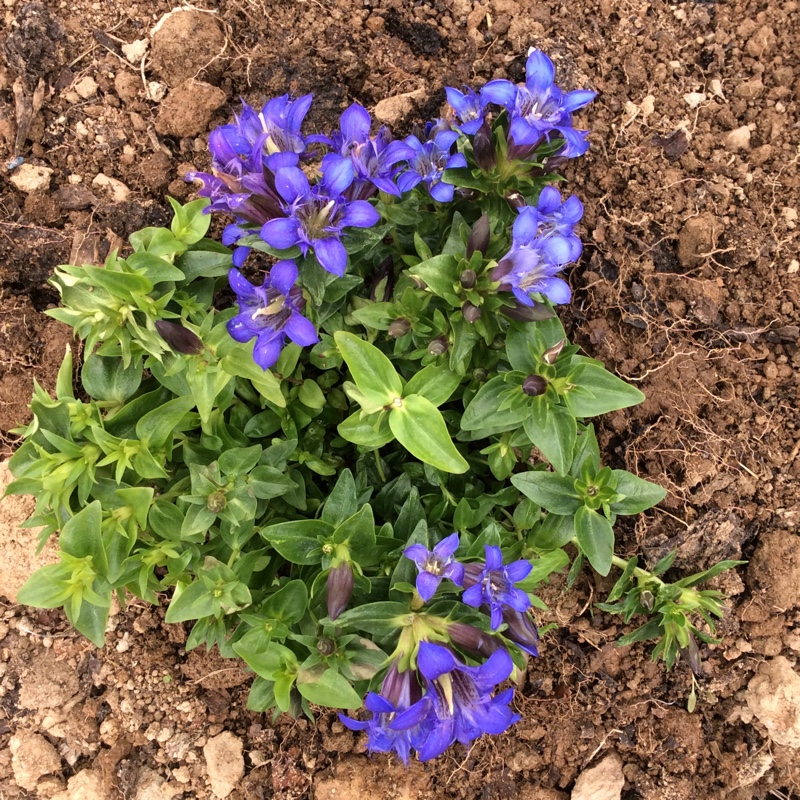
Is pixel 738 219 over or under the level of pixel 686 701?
over

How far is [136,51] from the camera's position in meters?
4.38

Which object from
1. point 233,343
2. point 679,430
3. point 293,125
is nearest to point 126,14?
point 293,125

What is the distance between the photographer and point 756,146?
440cm

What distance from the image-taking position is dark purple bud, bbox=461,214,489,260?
2.93 metres

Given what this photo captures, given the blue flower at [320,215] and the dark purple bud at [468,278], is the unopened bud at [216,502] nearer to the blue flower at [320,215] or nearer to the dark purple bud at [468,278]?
the blue flower at [320,215]

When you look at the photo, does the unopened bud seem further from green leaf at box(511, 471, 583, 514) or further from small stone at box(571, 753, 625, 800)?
small stone at box(571, 753, 625, 800)

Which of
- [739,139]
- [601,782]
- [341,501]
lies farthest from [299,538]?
[739,139]

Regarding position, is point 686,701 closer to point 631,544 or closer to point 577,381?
point 631,544

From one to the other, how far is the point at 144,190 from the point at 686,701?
4183 mm

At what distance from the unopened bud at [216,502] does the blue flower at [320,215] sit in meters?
1.05

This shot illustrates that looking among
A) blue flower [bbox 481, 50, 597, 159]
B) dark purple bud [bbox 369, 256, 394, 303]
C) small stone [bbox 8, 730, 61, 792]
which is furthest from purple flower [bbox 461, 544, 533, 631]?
small stone [bbox 8, 730, 61, 792]

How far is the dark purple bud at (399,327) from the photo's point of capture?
3.12 metres

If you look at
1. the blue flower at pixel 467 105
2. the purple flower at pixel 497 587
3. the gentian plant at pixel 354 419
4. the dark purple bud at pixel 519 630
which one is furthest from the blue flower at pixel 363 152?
the dark purple bud at pixel 519 630

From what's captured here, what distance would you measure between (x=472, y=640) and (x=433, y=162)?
78.7 inches
